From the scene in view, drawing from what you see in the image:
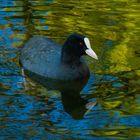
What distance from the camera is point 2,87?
368 inches

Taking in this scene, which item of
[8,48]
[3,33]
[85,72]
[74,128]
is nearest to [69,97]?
[85,72]

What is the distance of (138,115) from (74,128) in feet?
2.94

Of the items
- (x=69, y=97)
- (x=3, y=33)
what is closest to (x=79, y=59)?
(x=69, y=97)

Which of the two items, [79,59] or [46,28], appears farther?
[46,28]

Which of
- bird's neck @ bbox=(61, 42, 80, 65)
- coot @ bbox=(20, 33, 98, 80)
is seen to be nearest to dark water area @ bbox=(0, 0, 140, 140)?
coot @ bbox=(20, 33, 98, 80)

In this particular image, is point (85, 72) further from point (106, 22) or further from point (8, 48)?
point (106, 22)

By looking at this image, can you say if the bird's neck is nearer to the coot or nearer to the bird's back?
the coot

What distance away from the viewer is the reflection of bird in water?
8.69 meters

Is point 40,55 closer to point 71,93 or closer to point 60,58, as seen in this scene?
point 60,58

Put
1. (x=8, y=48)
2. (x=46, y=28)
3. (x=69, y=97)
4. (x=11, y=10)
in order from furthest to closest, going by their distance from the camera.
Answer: (x=11, y=10), (x=46, y=28), (x=8, y=48), (x=69, y=97)

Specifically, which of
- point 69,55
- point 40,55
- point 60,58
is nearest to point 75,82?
point 69,55

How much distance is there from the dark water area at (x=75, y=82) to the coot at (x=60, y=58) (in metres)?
0.14

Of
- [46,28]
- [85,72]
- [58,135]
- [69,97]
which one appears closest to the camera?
[58,135]

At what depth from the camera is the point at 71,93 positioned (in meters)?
9.51
